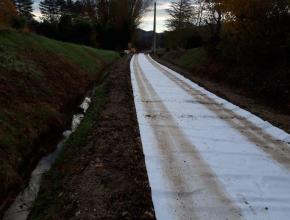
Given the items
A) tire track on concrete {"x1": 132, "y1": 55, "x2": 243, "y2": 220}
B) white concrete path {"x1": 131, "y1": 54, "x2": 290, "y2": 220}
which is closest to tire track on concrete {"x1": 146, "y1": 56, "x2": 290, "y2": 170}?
white concrete path {"x1": 131, "y1": 54, "x2": 290, "y2": 220}

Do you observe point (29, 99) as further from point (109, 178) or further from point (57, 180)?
point (109, 178)

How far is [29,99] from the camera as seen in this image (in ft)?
34.9

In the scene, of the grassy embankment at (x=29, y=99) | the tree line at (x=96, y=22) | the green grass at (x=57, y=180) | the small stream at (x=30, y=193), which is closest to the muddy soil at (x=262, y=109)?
the green grass at (x=57, y=180)

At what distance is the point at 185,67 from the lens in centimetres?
2816

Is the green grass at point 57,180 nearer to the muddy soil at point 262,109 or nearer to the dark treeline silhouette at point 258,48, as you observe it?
the muddy soil at point 262,109

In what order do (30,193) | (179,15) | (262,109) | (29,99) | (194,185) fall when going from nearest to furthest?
1. (194,185)
2. (30,193)
3. (29,99)
4. (262,109)
5. (179,15)

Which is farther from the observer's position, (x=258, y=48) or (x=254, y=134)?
(x=258, y=48)

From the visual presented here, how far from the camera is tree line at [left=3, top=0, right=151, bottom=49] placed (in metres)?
48.1

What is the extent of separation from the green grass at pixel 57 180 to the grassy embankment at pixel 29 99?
1.75ft

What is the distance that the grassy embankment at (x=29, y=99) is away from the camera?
7208 mm

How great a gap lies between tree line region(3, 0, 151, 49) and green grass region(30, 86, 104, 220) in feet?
132

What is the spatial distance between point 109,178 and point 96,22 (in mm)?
56384

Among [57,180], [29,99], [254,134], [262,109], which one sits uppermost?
[254,134]

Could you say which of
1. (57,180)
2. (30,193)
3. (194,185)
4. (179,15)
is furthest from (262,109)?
(179,15)
